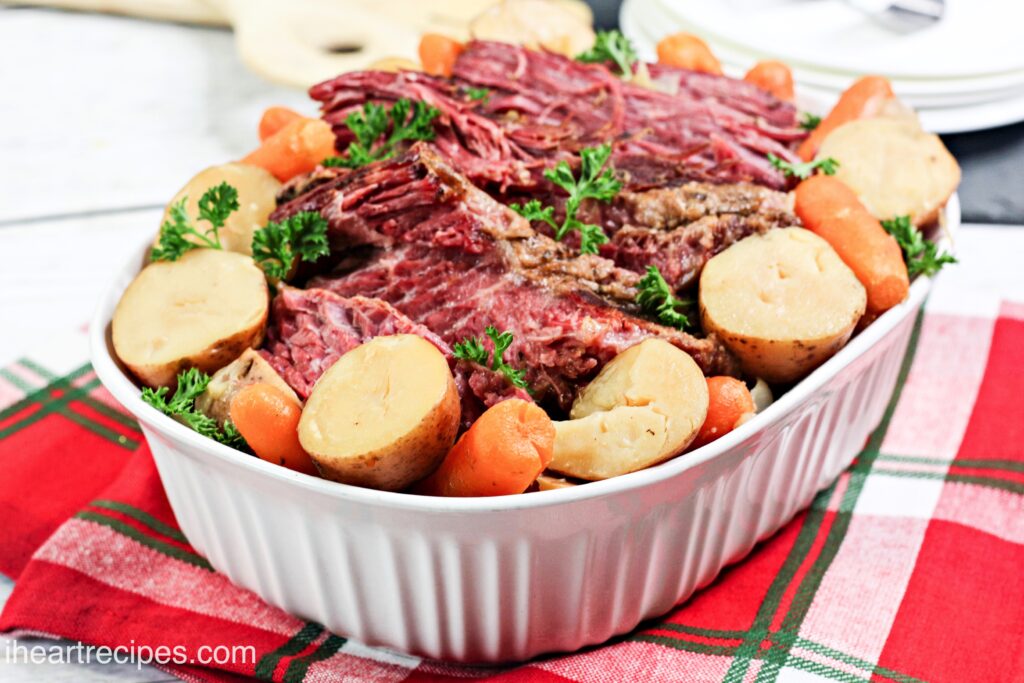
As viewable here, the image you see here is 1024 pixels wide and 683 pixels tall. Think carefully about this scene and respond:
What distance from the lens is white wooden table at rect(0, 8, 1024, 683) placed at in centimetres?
308

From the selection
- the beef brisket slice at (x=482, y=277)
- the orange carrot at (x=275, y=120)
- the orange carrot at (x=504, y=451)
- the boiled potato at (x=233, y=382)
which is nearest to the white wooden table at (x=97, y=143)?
the orange carrot at (x=275, y=120)

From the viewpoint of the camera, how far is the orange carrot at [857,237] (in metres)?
2.05

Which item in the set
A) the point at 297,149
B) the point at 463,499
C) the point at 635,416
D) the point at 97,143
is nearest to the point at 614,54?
the point at 297,149

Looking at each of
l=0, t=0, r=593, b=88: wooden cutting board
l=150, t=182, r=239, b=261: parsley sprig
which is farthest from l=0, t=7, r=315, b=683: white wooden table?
l=150, t=182, r=239, b=261: parsley sprig

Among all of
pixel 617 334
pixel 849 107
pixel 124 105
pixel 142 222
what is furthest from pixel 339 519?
pixel 124 105

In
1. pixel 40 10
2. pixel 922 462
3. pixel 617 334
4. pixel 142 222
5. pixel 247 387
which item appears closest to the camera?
pixel 247 387

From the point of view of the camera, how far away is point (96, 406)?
2.51 meters

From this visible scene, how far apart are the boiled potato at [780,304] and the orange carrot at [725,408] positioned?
13 cm

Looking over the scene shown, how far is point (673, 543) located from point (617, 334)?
373 mm

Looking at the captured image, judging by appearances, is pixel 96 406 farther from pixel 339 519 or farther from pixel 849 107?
pixel 849 107

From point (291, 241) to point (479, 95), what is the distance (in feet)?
2.13

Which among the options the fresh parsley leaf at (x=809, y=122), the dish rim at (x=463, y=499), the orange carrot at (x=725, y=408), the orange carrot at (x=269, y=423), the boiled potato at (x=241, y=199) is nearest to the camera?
the dish rim at (x=463, y=499)

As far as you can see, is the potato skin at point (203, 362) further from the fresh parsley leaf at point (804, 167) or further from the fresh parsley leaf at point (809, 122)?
the fresh parsley leaf at point (809, 122)

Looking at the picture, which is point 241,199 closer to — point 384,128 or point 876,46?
point 384,128
